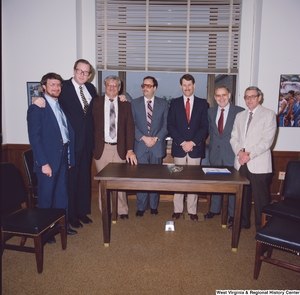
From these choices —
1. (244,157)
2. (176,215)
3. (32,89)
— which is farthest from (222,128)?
(32,89)

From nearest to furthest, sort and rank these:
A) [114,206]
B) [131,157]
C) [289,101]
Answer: [131,157]
[114,206]
[289,101]

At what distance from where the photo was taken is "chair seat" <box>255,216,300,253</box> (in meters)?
2.13

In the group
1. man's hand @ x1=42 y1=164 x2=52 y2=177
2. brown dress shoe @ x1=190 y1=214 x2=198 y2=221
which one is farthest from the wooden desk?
brown dress shoe @ x1=190 y1=214 x2=198 y2=221

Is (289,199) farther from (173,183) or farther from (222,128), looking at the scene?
(173,183)

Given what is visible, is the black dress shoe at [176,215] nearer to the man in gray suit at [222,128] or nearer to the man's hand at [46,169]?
the man in gray suit at [222,128]

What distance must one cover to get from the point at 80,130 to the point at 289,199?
8.25 feet

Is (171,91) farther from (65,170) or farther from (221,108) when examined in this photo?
(65,170)

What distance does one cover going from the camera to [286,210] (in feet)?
8.73

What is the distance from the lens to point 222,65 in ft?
14.7

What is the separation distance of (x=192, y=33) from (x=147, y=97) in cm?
163

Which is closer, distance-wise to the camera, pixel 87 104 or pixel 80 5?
pixel 87 104

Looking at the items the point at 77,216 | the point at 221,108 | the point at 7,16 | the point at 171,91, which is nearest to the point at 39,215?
the point at 77,216

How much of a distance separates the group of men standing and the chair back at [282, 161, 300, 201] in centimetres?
24

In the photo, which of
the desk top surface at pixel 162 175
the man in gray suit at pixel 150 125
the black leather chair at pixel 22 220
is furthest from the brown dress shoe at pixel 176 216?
the black leather chair at pixel 22 220
